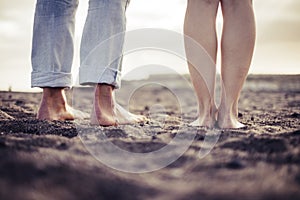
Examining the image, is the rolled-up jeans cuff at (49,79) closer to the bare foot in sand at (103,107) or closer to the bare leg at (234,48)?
the bare foot in sand at (103,107)

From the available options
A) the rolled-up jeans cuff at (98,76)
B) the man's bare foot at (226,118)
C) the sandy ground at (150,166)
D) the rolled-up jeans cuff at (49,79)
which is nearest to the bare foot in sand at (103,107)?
the rolled-up jeans cuff at (98,76)

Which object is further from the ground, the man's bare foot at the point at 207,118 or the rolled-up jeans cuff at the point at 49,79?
the rolled-up jeans cuff at the point at 49,79

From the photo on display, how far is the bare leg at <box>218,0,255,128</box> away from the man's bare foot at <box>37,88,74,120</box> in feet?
2.89

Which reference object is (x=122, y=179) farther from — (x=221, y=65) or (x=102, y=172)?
(x=221, y=65)

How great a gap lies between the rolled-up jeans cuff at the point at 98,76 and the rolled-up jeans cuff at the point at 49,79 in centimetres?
21

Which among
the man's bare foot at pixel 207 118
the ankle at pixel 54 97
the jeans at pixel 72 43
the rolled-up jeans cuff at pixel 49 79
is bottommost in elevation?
the man's bare foot at pixel 207 118

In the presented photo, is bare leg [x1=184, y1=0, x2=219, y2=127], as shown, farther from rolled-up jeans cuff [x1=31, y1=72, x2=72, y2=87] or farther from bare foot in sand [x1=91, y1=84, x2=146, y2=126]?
rolled-up jeans cuff [x1=31, y1=72, x2=72, y2=87]

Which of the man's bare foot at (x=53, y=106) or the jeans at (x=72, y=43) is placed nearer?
the jeans at (x=72, y=43)

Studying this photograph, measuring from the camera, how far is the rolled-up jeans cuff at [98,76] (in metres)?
2.25

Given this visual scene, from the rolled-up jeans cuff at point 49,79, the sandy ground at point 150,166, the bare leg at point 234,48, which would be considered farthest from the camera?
the rolled-up jeans cuff at point 49,79

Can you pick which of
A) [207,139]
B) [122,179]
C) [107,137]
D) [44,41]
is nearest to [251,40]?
[207,139]

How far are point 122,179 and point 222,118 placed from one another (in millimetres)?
1139

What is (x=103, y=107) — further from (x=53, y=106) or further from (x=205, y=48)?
(x=205, y=48)

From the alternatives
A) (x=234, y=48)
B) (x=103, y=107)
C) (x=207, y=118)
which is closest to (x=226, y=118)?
(x=207, y=118)
